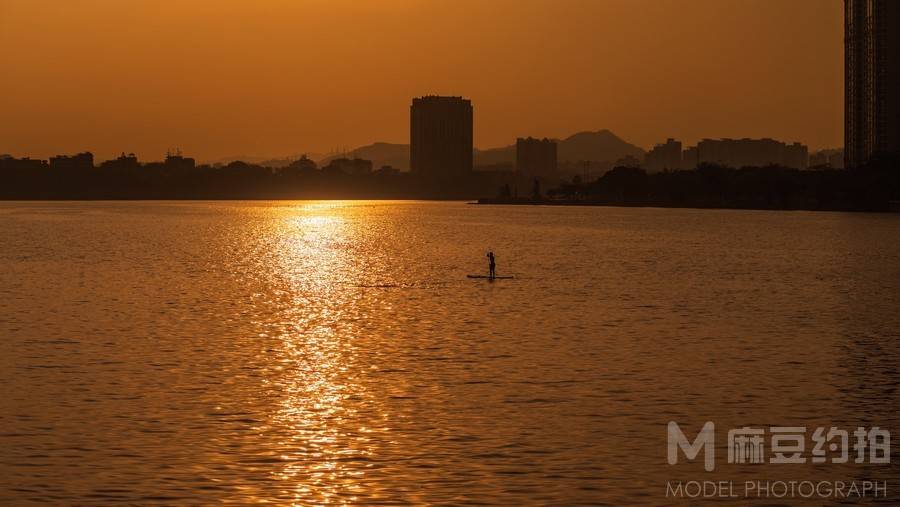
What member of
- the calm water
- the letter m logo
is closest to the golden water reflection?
the calm water

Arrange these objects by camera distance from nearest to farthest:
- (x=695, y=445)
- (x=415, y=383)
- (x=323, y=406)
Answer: (x=695, y=445), (x=323, y=406), (x=415, y=383)

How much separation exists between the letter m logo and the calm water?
1.11ft

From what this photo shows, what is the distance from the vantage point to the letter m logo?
23438 mm

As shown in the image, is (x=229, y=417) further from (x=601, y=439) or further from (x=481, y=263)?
(x=481, y=263)

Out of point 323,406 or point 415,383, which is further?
point 415,383

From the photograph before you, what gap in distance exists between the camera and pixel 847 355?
39.4 meters

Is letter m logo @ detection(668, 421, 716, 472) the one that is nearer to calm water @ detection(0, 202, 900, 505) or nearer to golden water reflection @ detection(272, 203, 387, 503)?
calm water @ detection(0, 202, 900, 505)

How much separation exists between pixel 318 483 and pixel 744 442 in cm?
908

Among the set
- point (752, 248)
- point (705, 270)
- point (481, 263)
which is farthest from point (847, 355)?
point (752, 248)

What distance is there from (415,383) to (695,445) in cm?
1005

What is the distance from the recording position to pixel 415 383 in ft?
108

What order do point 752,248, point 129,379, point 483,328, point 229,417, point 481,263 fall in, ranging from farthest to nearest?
point 752,248, point 481,263, point 483,328, point 129,379, point 229,417

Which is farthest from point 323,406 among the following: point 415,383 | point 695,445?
point 695,445

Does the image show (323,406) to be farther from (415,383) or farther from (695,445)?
(695,445)
